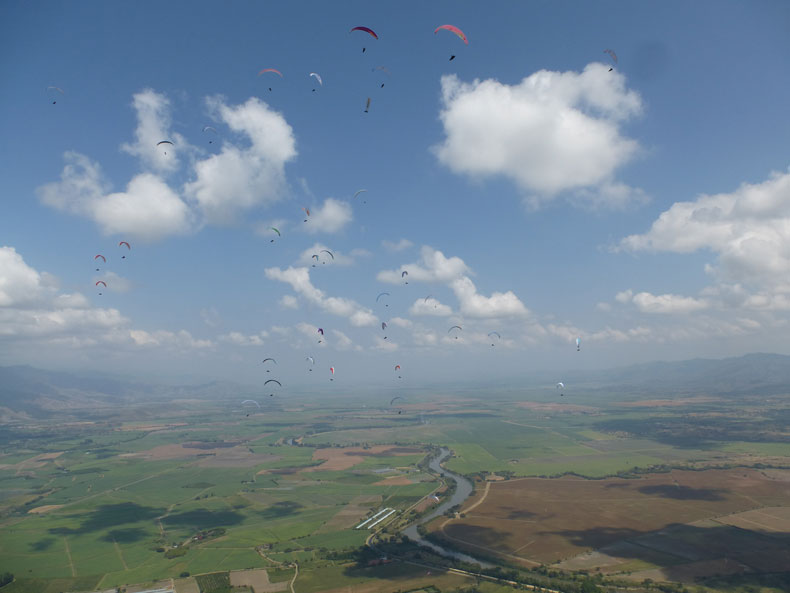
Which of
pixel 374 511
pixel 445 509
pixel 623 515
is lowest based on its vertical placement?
pixel 374 511

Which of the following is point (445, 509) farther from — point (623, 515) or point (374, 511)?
point (623, 515)

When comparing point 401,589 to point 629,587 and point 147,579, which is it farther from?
point 147,579

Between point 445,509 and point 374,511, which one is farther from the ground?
point 445,509

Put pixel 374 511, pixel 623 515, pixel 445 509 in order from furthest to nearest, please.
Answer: pixel 374 511, pixel 445 509, pixel 623 515

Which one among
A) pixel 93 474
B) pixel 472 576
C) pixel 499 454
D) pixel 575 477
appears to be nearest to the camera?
pixel 472 576

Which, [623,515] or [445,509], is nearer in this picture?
[623,515]

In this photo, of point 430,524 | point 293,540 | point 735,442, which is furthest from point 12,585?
point 735,442

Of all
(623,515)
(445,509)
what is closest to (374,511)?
(445,509)

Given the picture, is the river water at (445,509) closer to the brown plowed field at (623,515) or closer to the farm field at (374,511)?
the farm field at (374,511)
